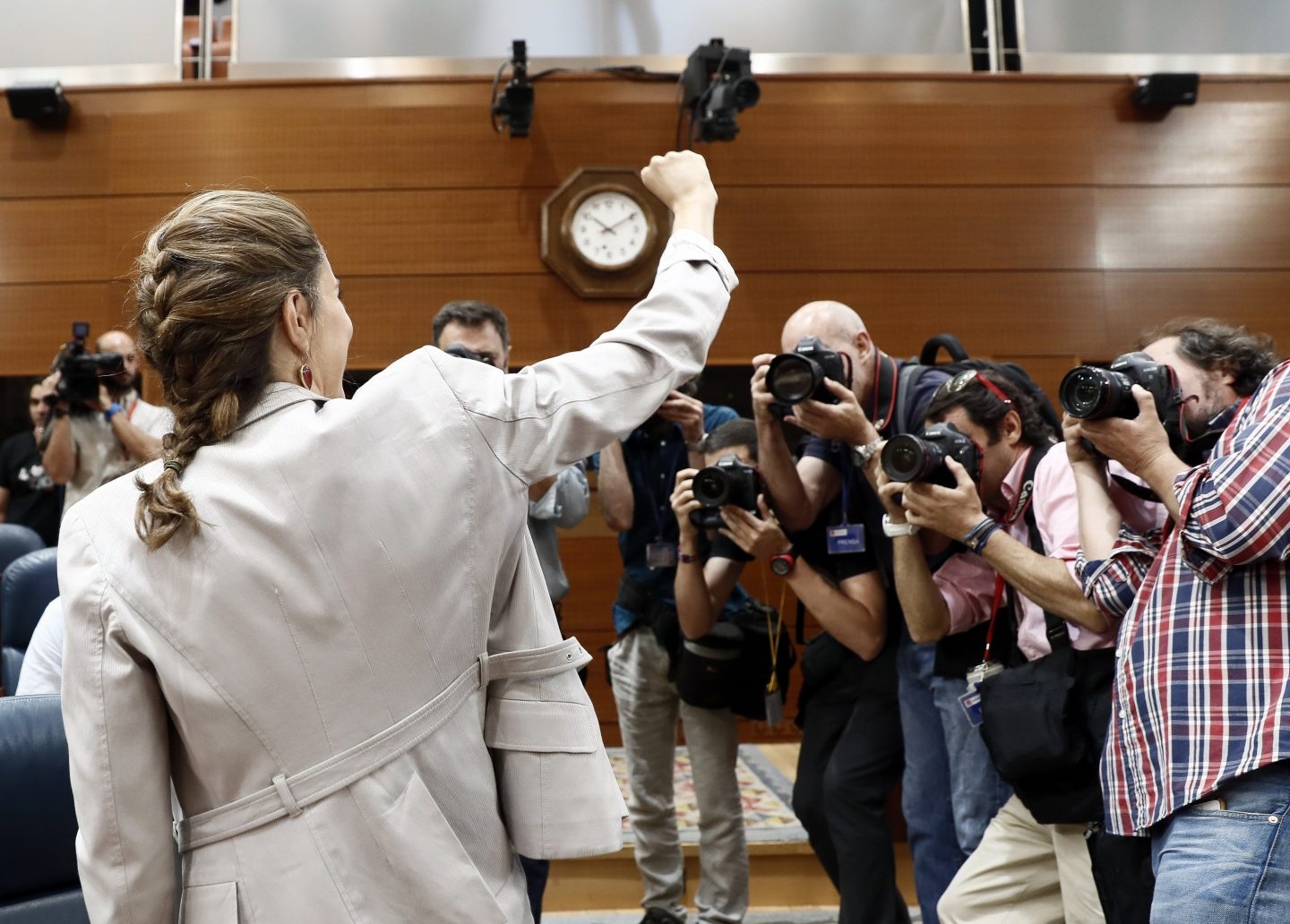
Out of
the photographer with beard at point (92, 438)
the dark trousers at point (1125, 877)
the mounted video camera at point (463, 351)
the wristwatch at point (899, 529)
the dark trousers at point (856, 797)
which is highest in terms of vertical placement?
the mounted video camera at point (463, 351)

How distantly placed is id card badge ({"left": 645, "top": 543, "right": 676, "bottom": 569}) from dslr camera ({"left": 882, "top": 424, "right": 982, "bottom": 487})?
3.20 ft

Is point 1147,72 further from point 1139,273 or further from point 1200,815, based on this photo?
point 1200,815

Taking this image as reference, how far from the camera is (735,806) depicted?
2771 mm

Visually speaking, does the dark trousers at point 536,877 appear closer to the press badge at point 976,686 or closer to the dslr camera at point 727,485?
the dslr camera at point 727,485

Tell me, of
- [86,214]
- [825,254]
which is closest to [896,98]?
[825,254]

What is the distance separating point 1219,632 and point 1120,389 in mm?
356

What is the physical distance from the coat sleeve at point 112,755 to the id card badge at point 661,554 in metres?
1.95

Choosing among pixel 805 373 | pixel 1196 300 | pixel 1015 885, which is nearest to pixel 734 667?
pixel 805 373

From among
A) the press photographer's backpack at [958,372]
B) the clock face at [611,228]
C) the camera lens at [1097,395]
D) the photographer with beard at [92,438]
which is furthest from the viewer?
the clock face at [611,228]

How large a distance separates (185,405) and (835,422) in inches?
57.1

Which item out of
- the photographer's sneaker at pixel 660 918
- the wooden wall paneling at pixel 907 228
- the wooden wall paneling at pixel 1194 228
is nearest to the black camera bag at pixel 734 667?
the photographer's sneaker at pixel 660 918

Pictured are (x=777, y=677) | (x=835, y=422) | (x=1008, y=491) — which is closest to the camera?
(x=1008, y=491)

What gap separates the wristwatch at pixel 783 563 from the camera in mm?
2324

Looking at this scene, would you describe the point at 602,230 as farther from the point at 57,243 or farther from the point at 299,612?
the point at 299,612
